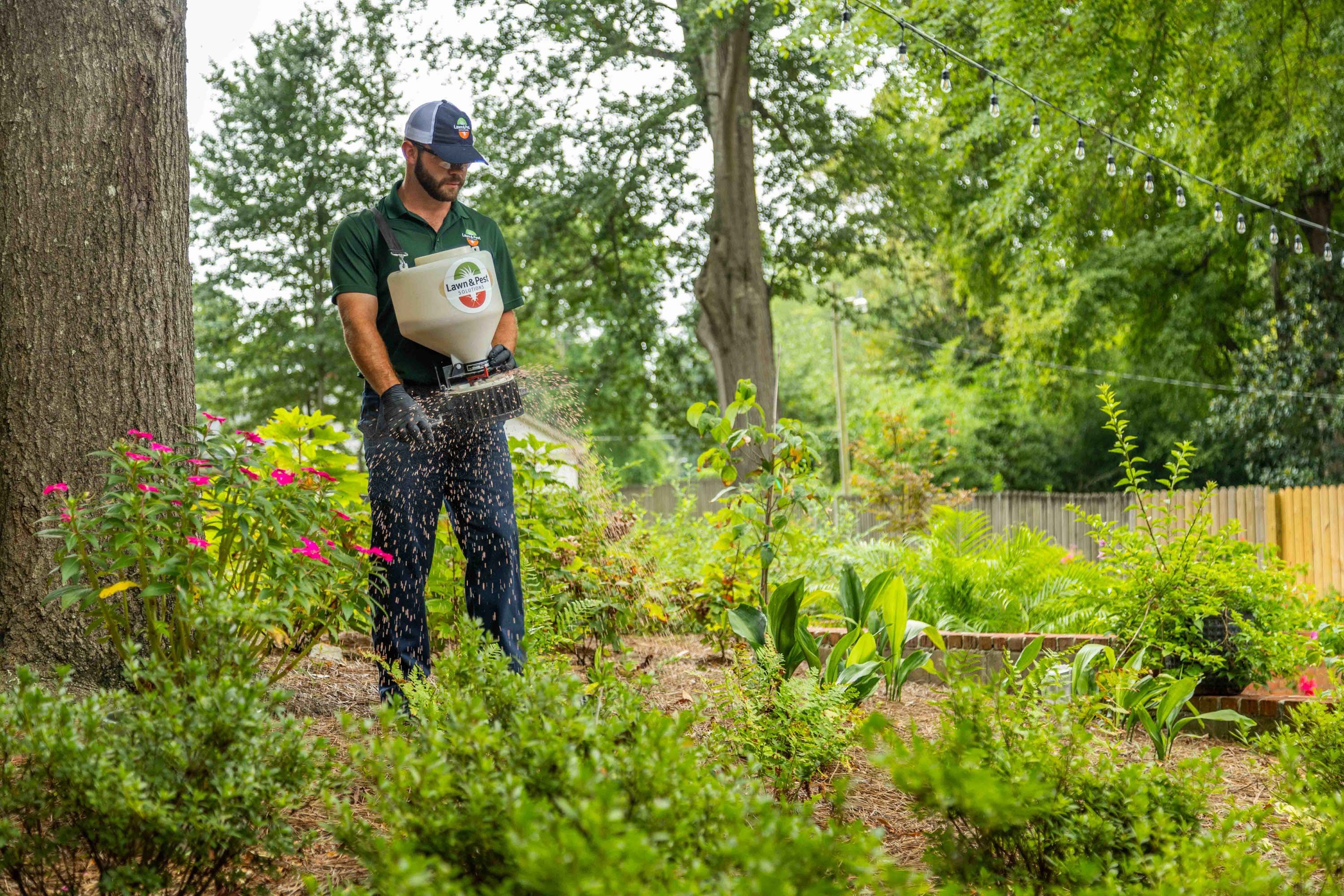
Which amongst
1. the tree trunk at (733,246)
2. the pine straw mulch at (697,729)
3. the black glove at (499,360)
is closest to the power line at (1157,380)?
the tree trunk at (733,246)

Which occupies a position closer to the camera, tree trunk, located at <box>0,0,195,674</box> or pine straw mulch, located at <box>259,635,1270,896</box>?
pine straw mulch, located at <box>259,635,1270,896</box>

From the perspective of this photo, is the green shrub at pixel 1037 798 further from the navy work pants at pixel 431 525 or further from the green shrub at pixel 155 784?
the navy work pants at pixel 431 525

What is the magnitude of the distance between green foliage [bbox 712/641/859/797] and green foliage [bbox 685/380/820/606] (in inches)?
39.1

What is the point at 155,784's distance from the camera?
1.69m

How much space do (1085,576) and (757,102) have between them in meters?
10.3

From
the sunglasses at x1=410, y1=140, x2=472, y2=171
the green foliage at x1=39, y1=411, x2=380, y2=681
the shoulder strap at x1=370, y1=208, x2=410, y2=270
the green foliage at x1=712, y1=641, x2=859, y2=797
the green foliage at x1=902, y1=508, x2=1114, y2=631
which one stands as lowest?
the green foliage at x1=902, y1=508, x2=1114, y2=631

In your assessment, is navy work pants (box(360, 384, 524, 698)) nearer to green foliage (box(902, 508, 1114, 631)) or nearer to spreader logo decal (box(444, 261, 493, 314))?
spreader logo decal (box(444, 261, 493, 314))

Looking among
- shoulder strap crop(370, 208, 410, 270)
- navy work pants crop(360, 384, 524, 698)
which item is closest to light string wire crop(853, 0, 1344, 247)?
shoulder strap crop(370, 208, 410, 270)

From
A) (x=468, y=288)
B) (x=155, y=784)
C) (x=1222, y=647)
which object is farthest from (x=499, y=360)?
(x=1222, y=647)

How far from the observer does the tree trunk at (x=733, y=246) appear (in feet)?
41.5

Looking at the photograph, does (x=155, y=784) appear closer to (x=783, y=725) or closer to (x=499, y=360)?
(x=783, y=725)

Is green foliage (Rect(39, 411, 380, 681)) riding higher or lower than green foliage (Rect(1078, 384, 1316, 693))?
higher

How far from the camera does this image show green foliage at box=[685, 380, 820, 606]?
3854 millimetres

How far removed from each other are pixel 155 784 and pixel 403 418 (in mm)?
1473
